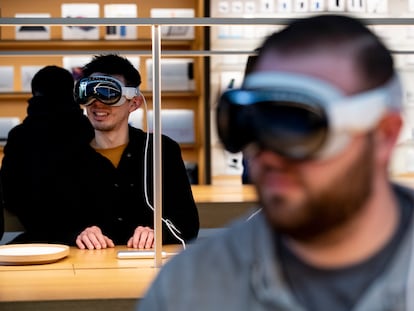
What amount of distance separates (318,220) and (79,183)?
2.08 m

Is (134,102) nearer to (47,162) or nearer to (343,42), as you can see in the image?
(47,162)

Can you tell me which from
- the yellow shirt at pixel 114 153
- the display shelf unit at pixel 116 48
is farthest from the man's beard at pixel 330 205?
the display shelf unit at pixel 116 48

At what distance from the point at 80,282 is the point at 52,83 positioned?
58.2 inches

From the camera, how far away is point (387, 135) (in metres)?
0.88

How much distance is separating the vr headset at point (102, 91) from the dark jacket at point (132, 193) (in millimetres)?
235

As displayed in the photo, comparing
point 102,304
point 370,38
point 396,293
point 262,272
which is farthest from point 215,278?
point 102,304

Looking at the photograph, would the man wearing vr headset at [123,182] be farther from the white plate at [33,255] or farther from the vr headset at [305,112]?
the vr headset at [305,112]

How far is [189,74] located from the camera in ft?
19.6

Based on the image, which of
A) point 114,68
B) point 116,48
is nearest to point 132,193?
point 114,68

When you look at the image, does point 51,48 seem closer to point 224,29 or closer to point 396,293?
point 224,29

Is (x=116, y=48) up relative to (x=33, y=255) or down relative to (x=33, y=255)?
up

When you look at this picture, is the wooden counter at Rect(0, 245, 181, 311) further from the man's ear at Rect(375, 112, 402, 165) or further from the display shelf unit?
the display shelf unit

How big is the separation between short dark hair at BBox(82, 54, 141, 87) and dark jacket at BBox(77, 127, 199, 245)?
194mm

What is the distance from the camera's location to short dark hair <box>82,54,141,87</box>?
2.76 meters
